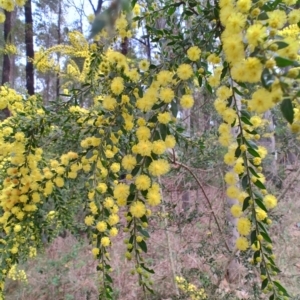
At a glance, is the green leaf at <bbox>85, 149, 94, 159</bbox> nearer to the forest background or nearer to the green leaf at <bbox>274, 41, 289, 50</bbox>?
the forest background

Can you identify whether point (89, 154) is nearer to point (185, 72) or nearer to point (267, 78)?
point (185, 72)

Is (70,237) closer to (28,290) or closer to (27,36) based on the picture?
(28,290)

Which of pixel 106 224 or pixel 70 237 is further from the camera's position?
pixel 70 237

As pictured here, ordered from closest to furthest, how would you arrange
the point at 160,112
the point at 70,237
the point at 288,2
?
the point at 288,2 < the point at 160,112 < the point at 70,237

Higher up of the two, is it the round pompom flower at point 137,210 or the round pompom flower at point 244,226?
the round pompom flower at point 137,210

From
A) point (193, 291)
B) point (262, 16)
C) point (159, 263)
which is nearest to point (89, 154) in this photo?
point (262, 16)

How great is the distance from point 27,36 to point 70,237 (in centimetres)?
390

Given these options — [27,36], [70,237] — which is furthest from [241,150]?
[27,36]

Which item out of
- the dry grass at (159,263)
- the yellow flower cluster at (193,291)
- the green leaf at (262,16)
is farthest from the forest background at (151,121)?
the dry grass at (159,263)

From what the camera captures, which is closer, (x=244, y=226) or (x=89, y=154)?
(x=244, y=226)

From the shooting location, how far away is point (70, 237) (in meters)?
5.16

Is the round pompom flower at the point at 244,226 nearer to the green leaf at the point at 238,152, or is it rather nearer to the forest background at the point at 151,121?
the forest background at the point at 151,121

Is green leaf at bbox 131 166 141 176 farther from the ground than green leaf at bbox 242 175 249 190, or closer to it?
farther from the ground

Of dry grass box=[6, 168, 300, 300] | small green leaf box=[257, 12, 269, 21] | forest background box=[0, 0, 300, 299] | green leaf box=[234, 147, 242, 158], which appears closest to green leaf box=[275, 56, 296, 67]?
forest background box=[0, 0, 300, 299]
